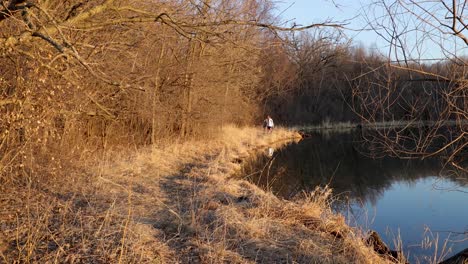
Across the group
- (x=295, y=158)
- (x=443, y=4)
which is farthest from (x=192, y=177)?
(x=295, y=158)

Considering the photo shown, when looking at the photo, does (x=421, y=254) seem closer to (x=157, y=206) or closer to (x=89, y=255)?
(x=157, y=206)

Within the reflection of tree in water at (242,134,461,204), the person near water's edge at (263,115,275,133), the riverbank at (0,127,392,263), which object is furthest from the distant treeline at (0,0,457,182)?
the reflection of tree in water at (242,134,461,204)

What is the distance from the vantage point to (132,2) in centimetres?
771

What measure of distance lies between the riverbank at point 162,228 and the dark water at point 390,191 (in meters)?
0.94

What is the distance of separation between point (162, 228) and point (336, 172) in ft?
43.6

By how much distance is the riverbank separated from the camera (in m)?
4.52

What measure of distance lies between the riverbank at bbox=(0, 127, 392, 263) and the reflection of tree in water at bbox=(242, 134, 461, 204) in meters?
3.75

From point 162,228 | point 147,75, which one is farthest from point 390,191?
point 162,228

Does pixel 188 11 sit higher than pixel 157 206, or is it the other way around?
pixel 188 11

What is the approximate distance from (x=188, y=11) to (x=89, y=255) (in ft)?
14.1

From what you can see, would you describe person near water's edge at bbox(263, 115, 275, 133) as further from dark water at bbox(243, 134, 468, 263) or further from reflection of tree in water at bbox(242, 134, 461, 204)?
dark water at bbox(243, 134, 468, 263)

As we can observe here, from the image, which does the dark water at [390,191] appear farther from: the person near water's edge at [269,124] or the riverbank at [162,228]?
the person near water's edge at [269,124]

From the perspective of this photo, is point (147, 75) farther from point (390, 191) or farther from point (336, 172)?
point (336, 172)

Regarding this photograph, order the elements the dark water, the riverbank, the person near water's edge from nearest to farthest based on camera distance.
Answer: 1. the riverbank
2. the dark water
3. the person near water's edge
